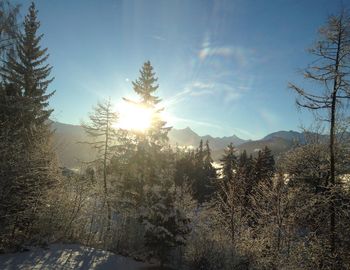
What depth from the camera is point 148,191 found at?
21.0m

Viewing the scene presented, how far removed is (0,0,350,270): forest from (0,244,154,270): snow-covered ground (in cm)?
97

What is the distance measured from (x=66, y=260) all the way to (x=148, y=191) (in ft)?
23.8

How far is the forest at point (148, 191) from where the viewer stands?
12.9m

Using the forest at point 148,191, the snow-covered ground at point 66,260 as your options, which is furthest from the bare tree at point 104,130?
the snow-covered ground at point 66,260

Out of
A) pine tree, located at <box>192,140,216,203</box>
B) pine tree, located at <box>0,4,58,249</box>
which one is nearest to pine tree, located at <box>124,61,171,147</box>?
pine tree, located at <box>0,4,58,249</box>

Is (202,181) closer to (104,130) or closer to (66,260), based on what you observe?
(104,130)

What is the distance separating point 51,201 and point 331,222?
55.7ft

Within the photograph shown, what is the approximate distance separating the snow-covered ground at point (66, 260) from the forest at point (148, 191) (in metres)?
0.97

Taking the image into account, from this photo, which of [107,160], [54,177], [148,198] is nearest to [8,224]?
[54,177]

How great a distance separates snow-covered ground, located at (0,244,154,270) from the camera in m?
13.2

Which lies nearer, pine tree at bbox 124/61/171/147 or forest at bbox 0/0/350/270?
forest at bbox 0/0/350/270

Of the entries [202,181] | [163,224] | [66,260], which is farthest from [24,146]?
[202,181]

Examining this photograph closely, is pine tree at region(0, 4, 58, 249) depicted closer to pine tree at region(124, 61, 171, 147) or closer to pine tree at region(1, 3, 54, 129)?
pine tree at region(1, 3, 54, 129)

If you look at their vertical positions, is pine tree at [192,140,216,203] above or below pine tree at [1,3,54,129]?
below
